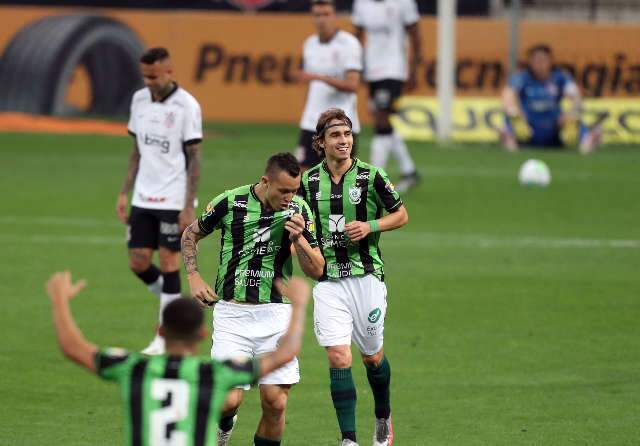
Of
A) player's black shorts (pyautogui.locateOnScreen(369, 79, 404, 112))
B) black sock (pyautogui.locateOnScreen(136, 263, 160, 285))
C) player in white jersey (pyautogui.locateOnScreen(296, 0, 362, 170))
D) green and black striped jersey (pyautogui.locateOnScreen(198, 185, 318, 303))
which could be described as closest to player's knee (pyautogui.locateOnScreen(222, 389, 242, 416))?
green and black striped jersey (pyautogui.locateOnScreen(198, 185, 318, 303))

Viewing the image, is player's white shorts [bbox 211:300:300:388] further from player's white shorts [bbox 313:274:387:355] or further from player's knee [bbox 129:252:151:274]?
player's knee [bbox 129:252:151:274]

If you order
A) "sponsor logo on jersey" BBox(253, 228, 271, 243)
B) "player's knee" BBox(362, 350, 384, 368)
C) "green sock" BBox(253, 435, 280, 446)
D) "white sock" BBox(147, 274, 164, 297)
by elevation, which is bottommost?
"white sock" BBox(147, 274, 164, 297)

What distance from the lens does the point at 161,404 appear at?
5.81 meters

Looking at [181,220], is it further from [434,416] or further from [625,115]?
[625,115]

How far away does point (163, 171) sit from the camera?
38.8 feet

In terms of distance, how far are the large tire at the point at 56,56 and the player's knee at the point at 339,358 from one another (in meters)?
21.0

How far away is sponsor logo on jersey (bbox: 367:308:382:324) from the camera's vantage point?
9102mm

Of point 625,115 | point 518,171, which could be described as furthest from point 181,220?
point 625,115

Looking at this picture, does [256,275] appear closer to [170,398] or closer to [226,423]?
[226,423]

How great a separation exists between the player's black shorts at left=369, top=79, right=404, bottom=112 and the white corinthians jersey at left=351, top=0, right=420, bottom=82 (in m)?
0.07

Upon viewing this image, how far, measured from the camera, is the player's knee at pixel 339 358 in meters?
8.94

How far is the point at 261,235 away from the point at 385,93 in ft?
39.1

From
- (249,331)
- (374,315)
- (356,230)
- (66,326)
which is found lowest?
(374,315)

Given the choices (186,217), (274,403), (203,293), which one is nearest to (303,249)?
(203,293)
